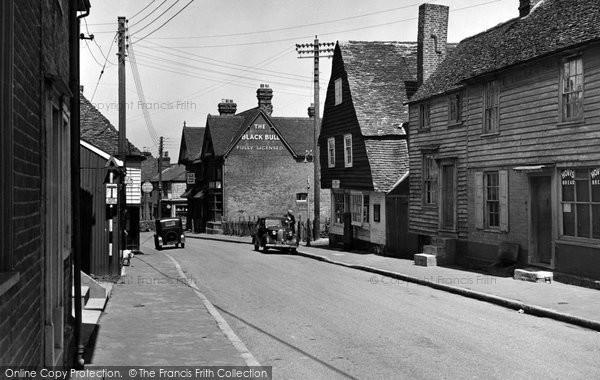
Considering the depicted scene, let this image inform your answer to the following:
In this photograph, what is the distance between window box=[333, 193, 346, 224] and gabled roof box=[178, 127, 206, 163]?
32.5 metres

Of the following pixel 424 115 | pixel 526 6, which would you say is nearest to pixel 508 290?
pixel 526 6

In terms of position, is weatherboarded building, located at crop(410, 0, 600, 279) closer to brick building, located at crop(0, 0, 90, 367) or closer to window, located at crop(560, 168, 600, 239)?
window, located at crop(560, 168, 600, 239)

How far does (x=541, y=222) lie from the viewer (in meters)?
18.1

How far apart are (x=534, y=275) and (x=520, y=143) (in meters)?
4.06

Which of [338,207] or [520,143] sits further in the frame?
[338,207]

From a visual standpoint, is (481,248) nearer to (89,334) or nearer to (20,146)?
(89,334)

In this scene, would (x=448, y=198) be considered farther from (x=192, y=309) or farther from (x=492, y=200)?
(x=192, y=309)

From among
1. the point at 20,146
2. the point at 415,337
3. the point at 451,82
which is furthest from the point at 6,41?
the point at 451,82

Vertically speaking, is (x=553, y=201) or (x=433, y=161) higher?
(x=433, y=161)

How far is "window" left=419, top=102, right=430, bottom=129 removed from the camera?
25156 millimetres

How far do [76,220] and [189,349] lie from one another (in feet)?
8.60

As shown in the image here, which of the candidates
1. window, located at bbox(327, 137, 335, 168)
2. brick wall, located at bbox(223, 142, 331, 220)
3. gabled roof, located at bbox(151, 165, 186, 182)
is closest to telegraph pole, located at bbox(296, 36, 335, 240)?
window, located at bbox(327, 137, 335, 168)

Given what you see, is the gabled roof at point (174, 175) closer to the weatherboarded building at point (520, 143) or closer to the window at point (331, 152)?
the window at point (331, 152)

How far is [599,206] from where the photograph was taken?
15422 mm
